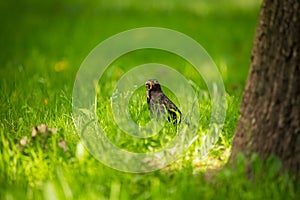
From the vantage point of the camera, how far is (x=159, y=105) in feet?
13.4

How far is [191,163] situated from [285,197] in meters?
0.63

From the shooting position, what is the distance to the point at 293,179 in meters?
3.30

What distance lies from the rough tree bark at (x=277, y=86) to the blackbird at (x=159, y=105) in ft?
2.44

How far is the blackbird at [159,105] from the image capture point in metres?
4.06

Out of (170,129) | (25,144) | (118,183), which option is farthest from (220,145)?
(25,144)

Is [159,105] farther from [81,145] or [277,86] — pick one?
[277,86]

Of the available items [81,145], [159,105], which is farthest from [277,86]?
[81,145]

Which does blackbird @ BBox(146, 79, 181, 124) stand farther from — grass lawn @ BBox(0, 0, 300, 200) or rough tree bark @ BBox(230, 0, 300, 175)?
rough tree bark @ BBox(230, 0, 300, 175)

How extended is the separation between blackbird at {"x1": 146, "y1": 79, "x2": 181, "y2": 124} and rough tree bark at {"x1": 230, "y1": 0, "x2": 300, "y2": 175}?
74 cm

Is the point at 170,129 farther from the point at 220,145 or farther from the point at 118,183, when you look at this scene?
Result: the point at 118,183

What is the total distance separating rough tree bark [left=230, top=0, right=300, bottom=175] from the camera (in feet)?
10.8

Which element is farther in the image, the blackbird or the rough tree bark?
the blackbird

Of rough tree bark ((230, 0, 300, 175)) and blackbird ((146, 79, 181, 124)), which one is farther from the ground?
blackbird ((146, 79, 181, 124))

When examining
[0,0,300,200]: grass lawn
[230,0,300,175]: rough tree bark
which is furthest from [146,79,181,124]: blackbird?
[230,0,300,175]: rough tree bark
